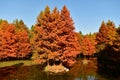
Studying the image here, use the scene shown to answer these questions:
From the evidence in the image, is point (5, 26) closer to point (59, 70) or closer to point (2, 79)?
point (59, 70)

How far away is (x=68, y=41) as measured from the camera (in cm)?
5903

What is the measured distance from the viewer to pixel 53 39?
5597 centimetres

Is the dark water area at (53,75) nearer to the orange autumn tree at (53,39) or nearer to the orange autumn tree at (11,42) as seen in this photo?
the orange autumn tree at (53,39)

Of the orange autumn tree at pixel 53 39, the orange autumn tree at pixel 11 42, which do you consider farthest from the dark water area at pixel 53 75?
the orange autumn tree at pixel 11 42

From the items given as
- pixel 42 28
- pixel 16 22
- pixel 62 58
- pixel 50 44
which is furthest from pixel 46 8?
pixel 16 22

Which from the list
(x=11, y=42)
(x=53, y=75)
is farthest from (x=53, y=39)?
(x=11, y=42)

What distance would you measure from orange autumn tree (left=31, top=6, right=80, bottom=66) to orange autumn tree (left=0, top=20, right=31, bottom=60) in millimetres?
14635

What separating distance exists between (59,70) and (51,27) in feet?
36.7

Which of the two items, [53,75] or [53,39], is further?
[53,39]

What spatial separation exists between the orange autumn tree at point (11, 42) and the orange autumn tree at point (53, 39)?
14635 millimetres

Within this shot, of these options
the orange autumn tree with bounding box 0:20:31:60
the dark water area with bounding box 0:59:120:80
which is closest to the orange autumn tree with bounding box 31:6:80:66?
the dark water area with bounding box 0:59:120:80

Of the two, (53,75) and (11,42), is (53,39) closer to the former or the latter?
(53,75)

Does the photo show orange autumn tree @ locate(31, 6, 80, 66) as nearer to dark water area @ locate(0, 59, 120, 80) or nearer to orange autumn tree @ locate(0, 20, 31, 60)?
dark water area @ locate(0, 59, 120, 80)

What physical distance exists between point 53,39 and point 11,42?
20111 mm
